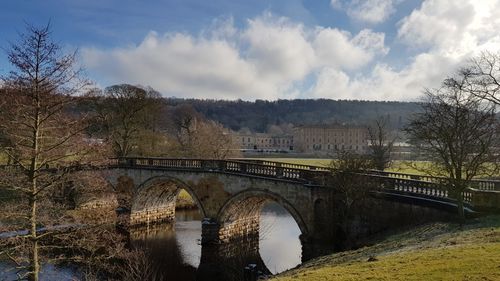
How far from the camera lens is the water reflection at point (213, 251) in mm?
25925

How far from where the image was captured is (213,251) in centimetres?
2997

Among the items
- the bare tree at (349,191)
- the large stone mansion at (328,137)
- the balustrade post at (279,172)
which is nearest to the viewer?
the bare tree at (349,191)

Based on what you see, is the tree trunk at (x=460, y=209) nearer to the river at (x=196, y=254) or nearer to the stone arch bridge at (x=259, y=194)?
the stone arch bridge at (x=259, y=194)

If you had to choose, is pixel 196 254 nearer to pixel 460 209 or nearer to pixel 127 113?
pixel 460 209

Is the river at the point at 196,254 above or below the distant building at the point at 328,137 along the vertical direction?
below

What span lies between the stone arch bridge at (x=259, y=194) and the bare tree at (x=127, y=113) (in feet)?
27.7

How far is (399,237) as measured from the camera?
17.2 metres

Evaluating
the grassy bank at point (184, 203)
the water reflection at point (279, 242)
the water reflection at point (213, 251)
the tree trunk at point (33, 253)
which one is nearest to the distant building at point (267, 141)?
the grassy bank at point (184, 203)

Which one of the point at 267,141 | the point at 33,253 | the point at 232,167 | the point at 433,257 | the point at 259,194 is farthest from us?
the point at 267,141

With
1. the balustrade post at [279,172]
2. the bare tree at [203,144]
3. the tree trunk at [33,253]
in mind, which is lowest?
the tree trunk at [33,253]

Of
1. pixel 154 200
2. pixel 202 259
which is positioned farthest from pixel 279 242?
pixel 154 200

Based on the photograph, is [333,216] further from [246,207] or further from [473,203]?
[246,207]

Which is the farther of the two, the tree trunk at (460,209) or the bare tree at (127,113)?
the bare tree at (127,113)

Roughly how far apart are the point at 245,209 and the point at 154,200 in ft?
37.4
